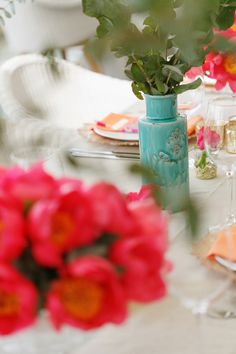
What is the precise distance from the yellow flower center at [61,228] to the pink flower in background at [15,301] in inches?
1.6

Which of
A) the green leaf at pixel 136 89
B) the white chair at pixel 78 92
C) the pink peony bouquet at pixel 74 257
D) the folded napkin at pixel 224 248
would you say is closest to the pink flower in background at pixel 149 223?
the pink peony bouquet at pixel 74 257

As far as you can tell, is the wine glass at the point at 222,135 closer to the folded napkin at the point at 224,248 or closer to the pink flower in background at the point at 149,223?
the folded napkin at the point at 224,248

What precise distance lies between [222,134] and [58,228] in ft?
2.32

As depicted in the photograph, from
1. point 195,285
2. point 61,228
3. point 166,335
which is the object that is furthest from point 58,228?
point 166,335

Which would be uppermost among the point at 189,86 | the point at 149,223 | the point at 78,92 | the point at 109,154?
the point at 149,223

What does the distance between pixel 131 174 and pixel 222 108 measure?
790mm

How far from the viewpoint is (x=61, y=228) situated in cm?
54

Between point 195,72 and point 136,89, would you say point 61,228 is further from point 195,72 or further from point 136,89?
point 195,72

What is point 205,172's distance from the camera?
1.43 metres

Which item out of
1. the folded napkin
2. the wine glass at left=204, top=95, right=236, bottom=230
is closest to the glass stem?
the wine glass at left=204, top=95, right=236, bottom=230

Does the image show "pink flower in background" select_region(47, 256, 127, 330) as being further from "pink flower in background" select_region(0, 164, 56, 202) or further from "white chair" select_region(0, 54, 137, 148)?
"white chair" select_region(0, 54, 137, 148)

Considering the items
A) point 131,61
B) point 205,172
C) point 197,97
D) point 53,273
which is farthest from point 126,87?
point 53,273

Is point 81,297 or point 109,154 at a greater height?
point 81,297

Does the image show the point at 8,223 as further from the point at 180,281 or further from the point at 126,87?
the point at 126,87
